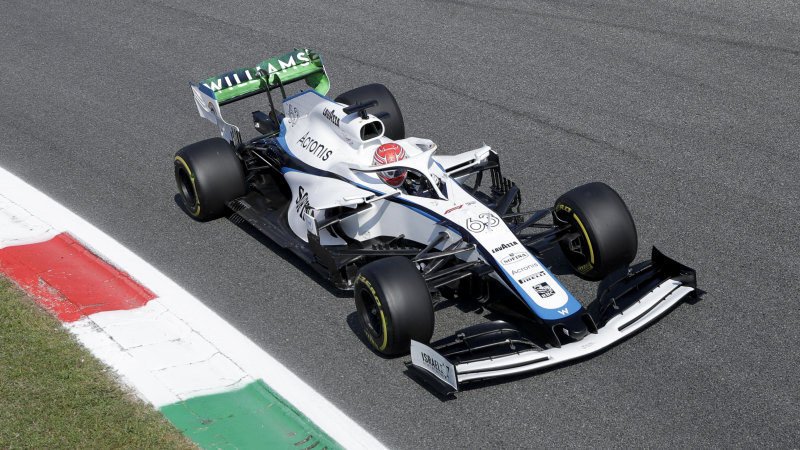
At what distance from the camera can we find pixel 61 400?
20.4 feet

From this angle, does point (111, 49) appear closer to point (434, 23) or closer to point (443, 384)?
point (434, 23)

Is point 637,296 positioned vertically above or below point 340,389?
above

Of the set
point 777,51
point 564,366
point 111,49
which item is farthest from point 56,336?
point 777,51

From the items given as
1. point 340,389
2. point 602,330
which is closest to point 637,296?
point 602,330

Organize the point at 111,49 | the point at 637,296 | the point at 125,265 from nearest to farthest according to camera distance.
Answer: the point at 637,296 → the point at 125,265 → the point at 111,49

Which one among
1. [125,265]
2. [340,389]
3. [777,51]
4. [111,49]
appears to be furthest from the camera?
[111,49]

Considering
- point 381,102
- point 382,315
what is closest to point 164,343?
point 382,315

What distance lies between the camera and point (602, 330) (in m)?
6.58

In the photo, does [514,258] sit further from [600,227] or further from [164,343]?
[164,343]

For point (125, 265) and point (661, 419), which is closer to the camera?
point (661, 419)

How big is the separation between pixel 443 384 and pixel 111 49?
887cm

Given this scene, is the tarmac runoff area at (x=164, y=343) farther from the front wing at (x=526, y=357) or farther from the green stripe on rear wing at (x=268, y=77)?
the green stripe on rear wing at (x=268, y=77)

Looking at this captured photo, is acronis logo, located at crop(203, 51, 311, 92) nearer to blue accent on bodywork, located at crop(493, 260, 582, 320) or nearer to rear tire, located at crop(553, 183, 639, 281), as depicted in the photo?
rear tire, located at crop(553, 183, 639, 281)

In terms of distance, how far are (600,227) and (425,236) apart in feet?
4.54
